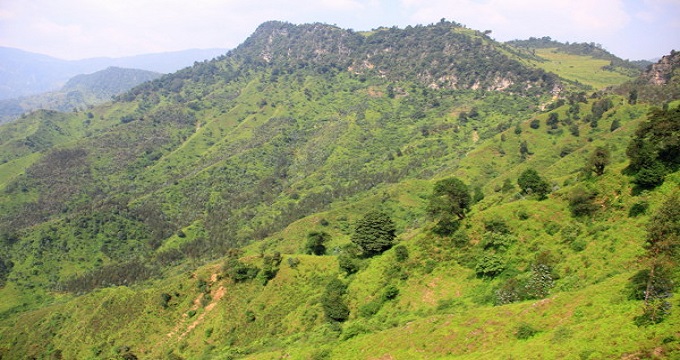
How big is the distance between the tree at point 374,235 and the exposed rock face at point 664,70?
479 feet

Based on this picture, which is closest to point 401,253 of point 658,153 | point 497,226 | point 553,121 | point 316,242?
point 497,226

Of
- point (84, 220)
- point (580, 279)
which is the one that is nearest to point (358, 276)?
point (580, 279)

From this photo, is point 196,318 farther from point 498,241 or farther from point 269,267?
point 498,241

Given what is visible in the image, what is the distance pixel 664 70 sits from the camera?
6058 inches

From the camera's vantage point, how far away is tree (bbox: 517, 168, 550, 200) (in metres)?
55.8

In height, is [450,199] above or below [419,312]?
above

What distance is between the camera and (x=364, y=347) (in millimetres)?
40906

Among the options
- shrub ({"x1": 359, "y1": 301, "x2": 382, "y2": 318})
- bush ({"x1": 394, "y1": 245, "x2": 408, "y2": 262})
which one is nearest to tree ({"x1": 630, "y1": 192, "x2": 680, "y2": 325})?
bush ({"x1": 394, "y1": 245, "x2": 408, "y2": 262})

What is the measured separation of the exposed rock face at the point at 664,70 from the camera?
494ft

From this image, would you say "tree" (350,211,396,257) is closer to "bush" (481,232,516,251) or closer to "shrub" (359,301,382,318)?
"shrub" (359,301,382,318)

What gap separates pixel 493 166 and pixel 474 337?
108m

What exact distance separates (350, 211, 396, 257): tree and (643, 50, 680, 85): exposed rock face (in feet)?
479

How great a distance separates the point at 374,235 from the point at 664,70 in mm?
158179

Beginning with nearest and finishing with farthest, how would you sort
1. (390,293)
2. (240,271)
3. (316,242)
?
(390,293) → (240,271) → (316,242)
